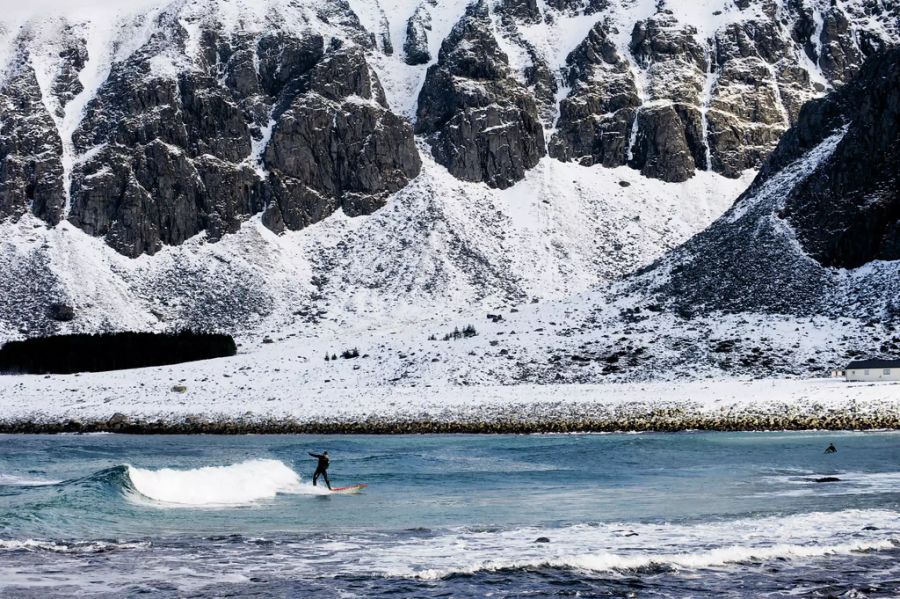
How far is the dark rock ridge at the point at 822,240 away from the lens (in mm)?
79938

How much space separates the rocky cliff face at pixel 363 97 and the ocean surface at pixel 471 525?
112363 millimetres

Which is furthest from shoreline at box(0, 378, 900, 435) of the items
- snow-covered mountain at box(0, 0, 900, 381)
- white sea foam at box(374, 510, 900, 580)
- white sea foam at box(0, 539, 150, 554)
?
snow-covered mountain at box(0, 0, 900, 381)

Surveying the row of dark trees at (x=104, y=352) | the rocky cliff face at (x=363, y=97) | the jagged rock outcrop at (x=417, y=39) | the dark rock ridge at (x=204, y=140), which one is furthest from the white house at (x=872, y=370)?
the jagged rock outcrop at (x=417, y=39)

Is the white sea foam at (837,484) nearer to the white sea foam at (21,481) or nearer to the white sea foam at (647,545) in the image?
the white sea foam at (647,545)

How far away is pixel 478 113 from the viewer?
532 ft

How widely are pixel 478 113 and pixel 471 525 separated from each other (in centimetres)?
14422

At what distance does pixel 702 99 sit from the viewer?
567 ft

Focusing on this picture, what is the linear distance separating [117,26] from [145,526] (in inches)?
6588

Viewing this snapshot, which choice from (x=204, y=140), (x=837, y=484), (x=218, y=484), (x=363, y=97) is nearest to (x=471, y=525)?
(x=218, y=484)

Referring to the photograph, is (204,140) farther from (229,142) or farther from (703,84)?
(703,84)

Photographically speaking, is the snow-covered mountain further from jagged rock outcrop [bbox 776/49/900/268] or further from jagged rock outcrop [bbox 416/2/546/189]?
jagged rock outcrop [bbox 776/49/900/268]

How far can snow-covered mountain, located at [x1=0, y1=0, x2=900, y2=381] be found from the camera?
13088 cm

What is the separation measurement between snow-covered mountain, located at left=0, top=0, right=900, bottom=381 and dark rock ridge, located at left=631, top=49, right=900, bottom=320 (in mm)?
37134

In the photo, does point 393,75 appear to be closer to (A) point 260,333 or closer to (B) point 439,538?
(A) point 260,333
